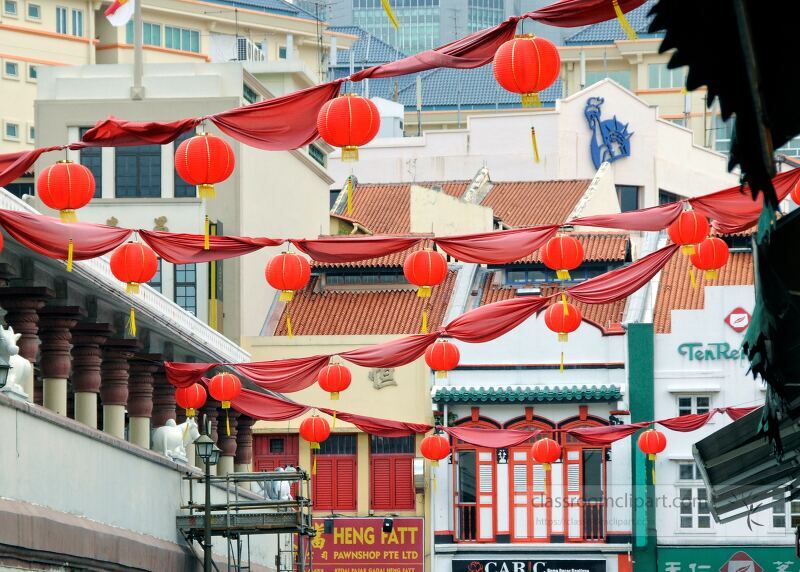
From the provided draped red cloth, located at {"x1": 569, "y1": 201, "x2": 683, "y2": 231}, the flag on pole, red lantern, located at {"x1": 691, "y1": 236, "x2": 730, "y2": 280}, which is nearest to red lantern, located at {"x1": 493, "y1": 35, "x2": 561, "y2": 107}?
draped red cloth, located at {"x1": 569, "y1": 201, "x2": 683, "y2": 231}

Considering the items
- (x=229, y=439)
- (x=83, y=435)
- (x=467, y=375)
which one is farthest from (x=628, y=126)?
(x=83, y=435)

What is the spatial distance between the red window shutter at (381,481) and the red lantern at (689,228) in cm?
2549

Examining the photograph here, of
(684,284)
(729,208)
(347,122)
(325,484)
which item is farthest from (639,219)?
(684,284)

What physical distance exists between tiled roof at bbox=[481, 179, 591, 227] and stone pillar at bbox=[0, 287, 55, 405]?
1403 inches

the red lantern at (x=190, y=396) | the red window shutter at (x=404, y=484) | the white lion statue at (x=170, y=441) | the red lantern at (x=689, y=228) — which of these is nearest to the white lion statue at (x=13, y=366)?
the red lantern at (x=689, y=228)

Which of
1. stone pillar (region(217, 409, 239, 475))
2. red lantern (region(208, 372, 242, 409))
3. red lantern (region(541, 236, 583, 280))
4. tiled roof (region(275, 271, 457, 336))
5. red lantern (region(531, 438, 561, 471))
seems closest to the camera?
red lantern (region(541, 236, 583, 280))

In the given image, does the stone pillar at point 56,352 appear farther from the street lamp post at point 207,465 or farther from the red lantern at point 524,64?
the red lantern at point 524,64

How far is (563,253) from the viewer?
25125 millimetres

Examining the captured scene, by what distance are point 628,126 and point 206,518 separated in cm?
4282

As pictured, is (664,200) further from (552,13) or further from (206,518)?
(552,13)

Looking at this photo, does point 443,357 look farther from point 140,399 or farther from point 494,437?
point 494,437

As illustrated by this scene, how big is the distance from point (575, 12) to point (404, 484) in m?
33.7

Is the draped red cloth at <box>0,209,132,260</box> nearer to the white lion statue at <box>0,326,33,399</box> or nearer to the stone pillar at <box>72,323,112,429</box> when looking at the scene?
the white lion statue at <box>0,326,33,399</box>

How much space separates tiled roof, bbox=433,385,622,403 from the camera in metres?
46.1
